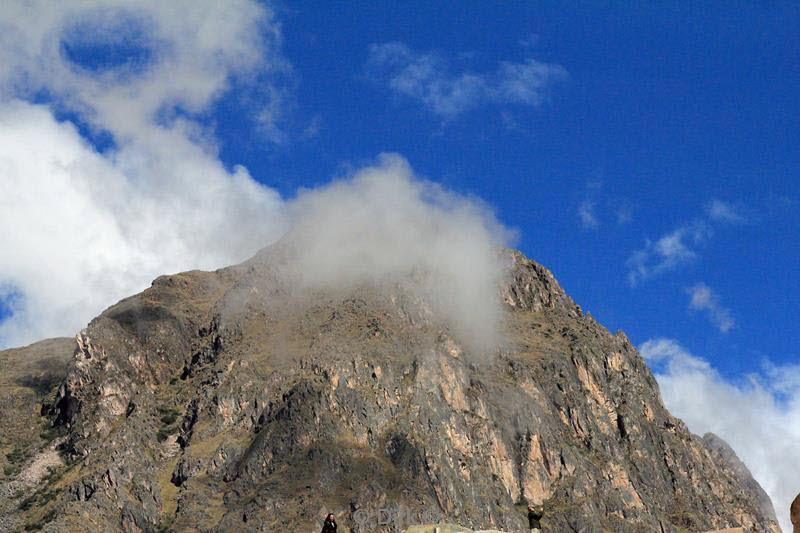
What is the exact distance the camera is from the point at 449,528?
320ft

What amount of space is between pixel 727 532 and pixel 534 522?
60.4 ft

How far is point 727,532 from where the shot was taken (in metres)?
82.9

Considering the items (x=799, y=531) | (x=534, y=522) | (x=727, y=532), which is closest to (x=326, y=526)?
(x=534, y=522)

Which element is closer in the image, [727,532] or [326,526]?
[727,532]

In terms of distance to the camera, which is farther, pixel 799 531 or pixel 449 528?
pixel 449 528

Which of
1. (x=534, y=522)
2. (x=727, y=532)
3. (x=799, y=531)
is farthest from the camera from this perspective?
(x=534, y=522)

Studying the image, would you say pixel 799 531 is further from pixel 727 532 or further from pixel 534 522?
pixel 534 522

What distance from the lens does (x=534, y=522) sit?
3816 inches

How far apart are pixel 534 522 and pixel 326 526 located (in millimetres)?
16809

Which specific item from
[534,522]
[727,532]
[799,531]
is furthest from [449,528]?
[799,531]

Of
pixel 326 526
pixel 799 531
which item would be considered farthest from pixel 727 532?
pixel 326 526

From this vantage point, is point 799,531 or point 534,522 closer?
point 799,531

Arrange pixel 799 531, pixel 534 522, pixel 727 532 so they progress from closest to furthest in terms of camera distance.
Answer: pixel 799 531 → pixel 727 532 → pixel 534 522

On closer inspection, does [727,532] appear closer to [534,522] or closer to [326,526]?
[534,522]
